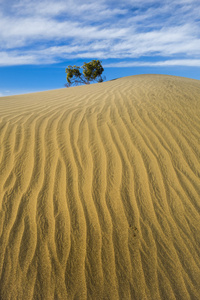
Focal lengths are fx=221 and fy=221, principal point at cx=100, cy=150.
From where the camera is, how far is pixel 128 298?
1873 millimetres

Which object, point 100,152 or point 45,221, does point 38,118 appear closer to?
point 100,152

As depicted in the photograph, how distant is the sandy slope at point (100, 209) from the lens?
1981 millimetres

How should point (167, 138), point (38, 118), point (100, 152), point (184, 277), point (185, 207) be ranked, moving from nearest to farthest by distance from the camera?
point (184, 277) → point (185, 207) → point (100, 152) → point (167, 138) → point (38, 118)

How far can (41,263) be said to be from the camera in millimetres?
2068

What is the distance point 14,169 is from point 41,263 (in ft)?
4.47

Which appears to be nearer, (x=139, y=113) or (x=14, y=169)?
(x=14, y=169)

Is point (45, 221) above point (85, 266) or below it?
above

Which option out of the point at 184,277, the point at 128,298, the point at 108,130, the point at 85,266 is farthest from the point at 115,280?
the point at 108,130

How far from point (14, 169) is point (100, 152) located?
1.22 metres

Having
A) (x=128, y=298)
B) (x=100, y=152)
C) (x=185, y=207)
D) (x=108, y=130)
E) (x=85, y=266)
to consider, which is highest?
(x=108, y=130)

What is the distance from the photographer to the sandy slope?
78.0 inches

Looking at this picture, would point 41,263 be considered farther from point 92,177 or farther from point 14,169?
point 14,169

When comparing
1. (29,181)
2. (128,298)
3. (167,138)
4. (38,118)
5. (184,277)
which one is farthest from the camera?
(38,118)

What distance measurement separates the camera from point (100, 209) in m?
2.50
